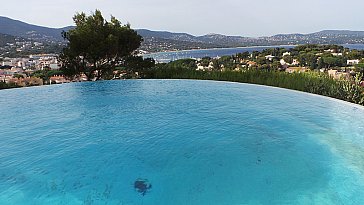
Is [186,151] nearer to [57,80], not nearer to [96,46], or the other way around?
[96,46]

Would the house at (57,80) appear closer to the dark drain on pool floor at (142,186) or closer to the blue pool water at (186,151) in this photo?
the blue pool water at (186,151)

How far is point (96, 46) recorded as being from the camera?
12.8m

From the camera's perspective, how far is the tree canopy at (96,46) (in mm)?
12688

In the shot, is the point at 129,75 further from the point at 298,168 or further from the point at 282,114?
the point at 298,168

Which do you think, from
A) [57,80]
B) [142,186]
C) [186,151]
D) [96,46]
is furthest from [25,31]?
[142,186]

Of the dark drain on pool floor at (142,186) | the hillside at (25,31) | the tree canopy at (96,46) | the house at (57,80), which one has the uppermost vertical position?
the hillside at (25,31)

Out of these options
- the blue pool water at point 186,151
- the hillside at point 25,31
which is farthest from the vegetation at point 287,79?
the hillside at point 25,31

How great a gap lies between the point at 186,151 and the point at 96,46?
943 cm

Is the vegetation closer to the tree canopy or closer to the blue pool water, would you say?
the blue pool water

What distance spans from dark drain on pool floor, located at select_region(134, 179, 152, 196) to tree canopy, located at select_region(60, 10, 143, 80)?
10024 millimetres

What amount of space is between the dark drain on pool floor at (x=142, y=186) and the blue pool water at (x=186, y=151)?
4cm

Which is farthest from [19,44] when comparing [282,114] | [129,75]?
[282,114]

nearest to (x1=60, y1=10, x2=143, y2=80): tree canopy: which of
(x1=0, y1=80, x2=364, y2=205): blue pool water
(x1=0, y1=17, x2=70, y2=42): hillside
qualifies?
(x1=0, y1=80, x2=364, y2=205): blue pool water

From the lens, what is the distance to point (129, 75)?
1429cm
